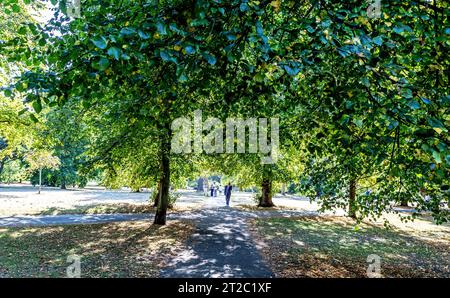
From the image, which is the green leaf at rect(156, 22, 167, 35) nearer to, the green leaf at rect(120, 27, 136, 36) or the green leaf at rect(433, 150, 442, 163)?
the green leaf at rect(120, 27, 136, 36)

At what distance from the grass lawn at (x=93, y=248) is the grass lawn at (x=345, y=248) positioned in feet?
10.5

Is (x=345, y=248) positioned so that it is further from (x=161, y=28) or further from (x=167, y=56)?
(x=161, y=28)

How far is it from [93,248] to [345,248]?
27.5 feet

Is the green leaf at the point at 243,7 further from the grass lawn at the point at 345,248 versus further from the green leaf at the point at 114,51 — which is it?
the grass lawn at the point at 345,248

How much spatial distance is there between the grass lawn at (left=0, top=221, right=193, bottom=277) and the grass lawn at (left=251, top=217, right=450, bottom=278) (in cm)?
319

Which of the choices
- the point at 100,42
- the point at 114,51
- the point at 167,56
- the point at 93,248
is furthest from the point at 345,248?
the point at 100,42

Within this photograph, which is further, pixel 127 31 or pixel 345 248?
pixel 345 248

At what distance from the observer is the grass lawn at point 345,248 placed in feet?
29.0

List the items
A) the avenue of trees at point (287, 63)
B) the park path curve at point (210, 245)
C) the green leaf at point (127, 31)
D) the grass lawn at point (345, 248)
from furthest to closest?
the grass lawn at point (345, 248)
the park path curve at point (210, 245)
the avenue of trees at point (287, 63)
the green leaf at point (127, 31)

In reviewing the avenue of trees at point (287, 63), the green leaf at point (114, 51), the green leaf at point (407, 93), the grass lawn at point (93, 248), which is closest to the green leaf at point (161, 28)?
the avenue of trees at point (287, 63)

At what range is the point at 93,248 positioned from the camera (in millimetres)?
10391

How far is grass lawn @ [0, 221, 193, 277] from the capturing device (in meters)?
8.06
